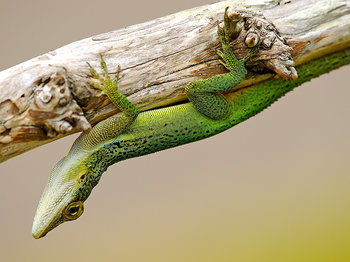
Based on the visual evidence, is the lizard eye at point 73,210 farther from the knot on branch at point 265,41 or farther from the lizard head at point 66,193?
the knot on branch at point 265,41

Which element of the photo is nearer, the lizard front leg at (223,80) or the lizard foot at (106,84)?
the lizard foot at (106,84)

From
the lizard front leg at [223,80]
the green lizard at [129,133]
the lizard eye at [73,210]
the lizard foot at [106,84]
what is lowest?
the lizard eye at [73,210]

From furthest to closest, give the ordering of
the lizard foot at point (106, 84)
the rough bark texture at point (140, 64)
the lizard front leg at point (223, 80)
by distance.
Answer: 1. the lizard front leg at point (223, 80)
2. the lizard foot at point (106, 84)
3. the rough bark texture at point (140, 64)

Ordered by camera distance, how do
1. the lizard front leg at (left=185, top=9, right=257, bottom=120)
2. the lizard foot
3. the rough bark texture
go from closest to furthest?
1. the rough bark texture
2. the lizard foot
3. the lizard front leg at (left=185, top=9, right=257, bottom=120)

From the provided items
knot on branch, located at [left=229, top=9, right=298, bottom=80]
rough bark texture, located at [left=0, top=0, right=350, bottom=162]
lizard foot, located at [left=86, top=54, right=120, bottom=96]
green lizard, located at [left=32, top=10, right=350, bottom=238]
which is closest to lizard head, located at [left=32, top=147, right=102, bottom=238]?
green lizard, located at [left=32, top=10, right=350, bottom=238]

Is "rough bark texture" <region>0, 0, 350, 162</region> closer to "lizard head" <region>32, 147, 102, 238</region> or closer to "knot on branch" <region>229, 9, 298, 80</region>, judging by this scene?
"knot on branch" <region>229, 9, 298, 80</region>

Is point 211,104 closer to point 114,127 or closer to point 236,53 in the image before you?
point 236,53

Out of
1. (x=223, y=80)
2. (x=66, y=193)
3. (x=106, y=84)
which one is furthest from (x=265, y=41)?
(x=66, y=193)

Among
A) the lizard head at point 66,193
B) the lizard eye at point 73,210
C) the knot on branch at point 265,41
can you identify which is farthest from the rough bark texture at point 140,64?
the lizard eye at point 73,210
